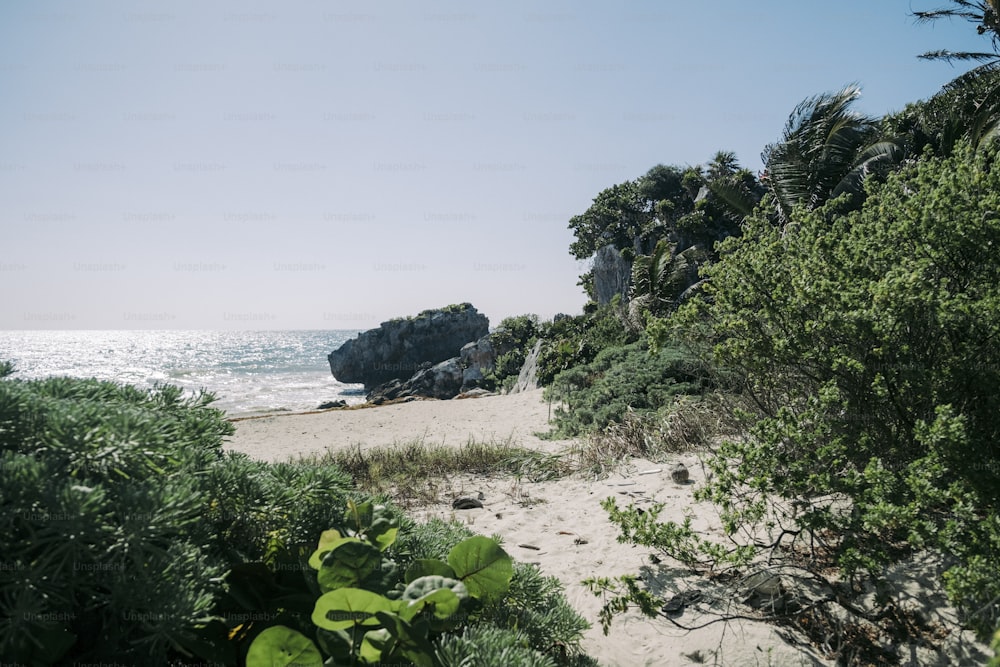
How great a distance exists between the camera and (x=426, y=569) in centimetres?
171

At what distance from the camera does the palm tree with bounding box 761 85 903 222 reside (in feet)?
51.6

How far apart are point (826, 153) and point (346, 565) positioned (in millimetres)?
18547

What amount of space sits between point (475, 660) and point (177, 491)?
0.89m

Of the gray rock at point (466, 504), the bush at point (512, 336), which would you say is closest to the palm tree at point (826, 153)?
the gray rock at point (466, 504)

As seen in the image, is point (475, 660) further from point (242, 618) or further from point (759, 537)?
point (759, 537)

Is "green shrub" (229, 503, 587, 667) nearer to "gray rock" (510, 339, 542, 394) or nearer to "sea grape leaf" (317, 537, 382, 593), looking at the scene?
"sea grape leaf" (317, 537, 382, 593)

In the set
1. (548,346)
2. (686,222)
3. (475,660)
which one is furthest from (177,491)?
(686,222)

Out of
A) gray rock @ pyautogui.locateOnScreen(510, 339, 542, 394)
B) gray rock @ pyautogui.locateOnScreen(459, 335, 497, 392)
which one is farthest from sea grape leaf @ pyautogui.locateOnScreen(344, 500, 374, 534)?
gray rock @ pyautogui.locateOnScreen(459, 335, 497, 392)

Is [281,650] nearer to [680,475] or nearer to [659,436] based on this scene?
[680,475]

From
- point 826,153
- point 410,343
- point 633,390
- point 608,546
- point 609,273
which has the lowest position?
point 410,343

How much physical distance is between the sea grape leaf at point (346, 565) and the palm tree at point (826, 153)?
16765 mm

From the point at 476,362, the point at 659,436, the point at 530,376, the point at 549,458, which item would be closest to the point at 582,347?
the point at 530,376

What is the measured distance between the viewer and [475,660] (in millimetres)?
1454

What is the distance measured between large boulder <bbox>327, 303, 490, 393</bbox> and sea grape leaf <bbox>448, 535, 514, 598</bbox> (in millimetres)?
53325
